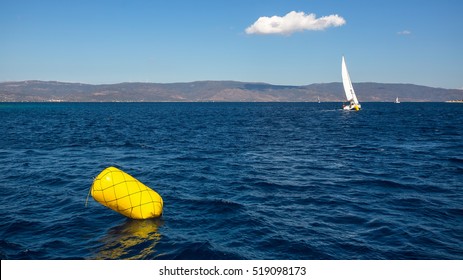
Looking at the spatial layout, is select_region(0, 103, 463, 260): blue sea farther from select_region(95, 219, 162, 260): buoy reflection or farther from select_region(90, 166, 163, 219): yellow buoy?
select_region(90, 166, 163, 219): yellow buoy

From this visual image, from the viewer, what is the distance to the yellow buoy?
15.0m

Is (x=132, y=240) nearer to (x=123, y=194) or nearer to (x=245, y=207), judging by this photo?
(x=123, y=194)

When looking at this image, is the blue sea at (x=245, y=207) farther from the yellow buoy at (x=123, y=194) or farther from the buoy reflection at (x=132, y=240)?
the yellow buoy at (x=123, y=194)

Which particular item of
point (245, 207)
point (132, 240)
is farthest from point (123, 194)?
point (245, 207)

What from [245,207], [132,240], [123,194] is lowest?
[132,240]

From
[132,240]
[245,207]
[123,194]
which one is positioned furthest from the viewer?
[245,207]

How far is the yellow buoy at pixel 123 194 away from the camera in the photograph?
49.1 feet

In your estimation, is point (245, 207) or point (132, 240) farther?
point (245, 207)

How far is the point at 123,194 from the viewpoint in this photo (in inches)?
591

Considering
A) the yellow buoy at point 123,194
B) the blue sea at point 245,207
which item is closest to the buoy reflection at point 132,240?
the blue sea at point 245,207

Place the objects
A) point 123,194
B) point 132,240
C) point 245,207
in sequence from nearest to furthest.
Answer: point 132,240 → point 123,194 → point 245,207

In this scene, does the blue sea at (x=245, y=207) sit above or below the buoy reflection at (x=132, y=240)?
above
